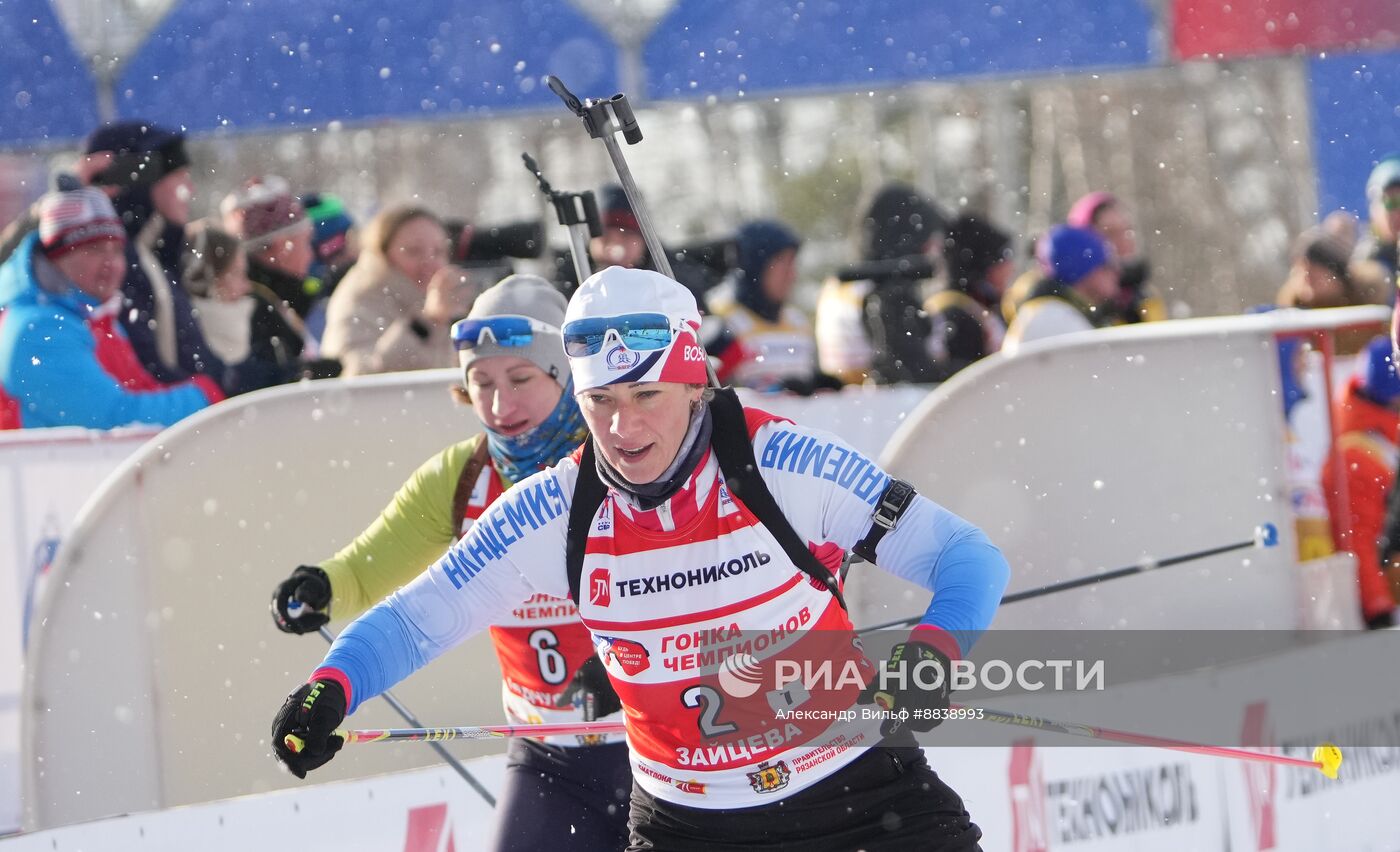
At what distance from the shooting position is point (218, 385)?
23.0 ft

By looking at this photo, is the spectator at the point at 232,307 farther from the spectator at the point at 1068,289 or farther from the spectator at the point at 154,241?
the spectator at the point at 1068,289

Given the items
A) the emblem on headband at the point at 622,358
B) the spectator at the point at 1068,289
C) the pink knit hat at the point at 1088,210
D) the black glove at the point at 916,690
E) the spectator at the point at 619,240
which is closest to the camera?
the black glove at the point at 916,690

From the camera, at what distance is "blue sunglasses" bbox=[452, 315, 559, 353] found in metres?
4.94

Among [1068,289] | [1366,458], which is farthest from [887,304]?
[1366,458]

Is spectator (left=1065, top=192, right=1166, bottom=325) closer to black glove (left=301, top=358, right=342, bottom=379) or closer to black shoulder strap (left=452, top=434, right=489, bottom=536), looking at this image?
black glove (left=301, top=358, right=342, bottom=379)

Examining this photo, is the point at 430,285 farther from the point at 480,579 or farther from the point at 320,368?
the point at 480,579

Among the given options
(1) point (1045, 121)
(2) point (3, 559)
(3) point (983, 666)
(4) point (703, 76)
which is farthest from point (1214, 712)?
(1) point (1045, 121)

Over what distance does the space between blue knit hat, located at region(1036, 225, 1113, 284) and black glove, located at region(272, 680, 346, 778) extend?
5.62 m

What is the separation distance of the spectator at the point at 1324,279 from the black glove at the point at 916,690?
7.43 metres

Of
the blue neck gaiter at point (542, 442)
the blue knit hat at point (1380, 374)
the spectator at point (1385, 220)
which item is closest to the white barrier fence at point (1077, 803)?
the blue neck gaiter at point (542, 442)

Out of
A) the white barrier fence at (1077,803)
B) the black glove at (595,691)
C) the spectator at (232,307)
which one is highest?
the spectator at (232,307)

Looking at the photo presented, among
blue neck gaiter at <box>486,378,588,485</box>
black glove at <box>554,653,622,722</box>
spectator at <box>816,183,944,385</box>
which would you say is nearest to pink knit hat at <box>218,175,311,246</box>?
spectator at <box>816,183,944,385</box>

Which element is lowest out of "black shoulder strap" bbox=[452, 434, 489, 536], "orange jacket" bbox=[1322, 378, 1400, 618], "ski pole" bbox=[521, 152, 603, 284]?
"black shoulder strap" bbox=[452, 434, 489, 536]

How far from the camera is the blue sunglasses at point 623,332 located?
12.5 ft
